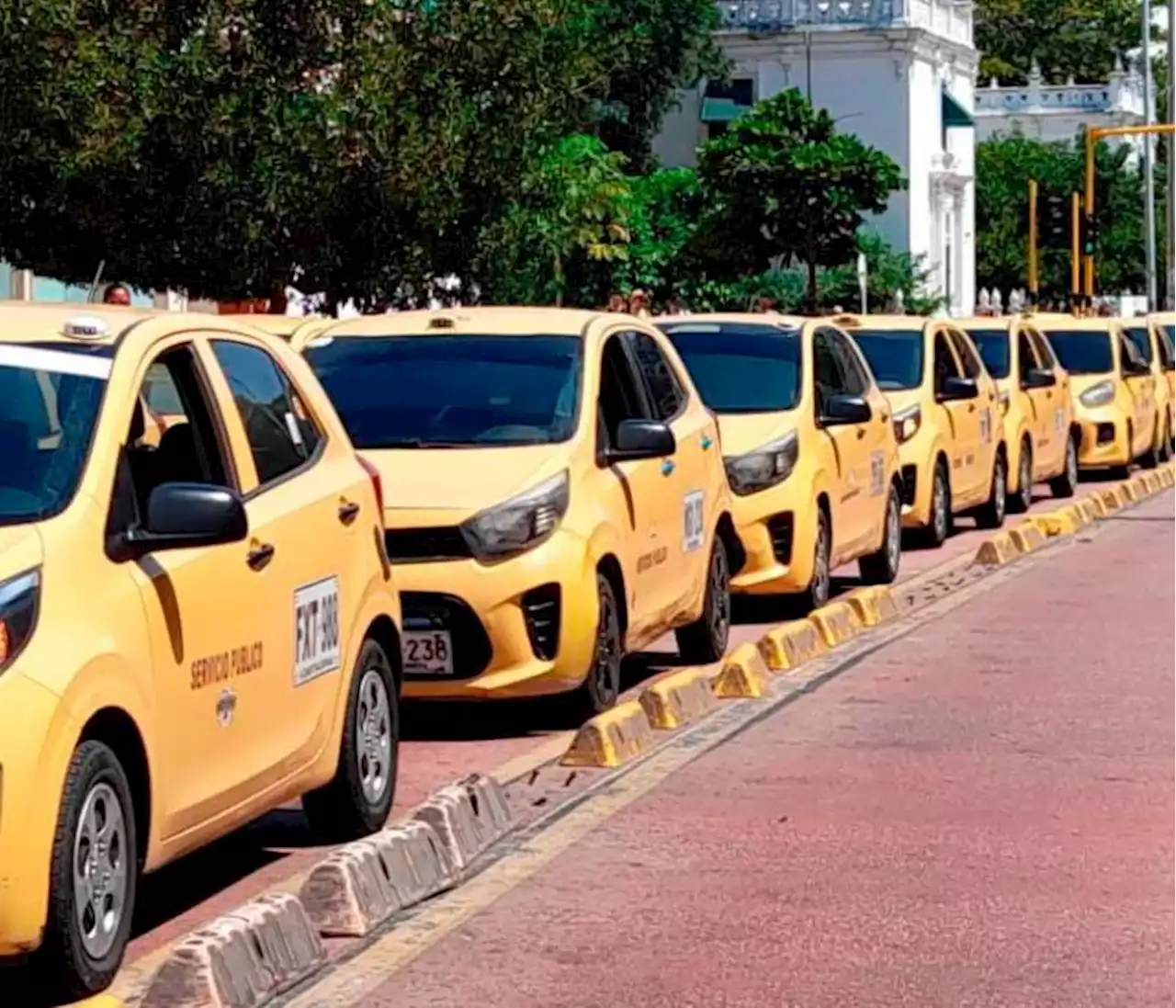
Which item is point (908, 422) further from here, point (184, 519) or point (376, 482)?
point (184, 519)

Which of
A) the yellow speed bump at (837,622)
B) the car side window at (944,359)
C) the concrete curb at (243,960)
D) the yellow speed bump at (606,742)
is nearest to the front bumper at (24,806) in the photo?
the concrete curb at (243,960)

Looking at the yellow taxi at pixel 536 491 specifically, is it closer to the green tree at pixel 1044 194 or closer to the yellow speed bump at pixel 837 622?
the yellow speed bump at pixel 837 622

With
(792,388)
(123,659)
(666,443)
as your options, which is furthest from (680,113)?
(123,659)

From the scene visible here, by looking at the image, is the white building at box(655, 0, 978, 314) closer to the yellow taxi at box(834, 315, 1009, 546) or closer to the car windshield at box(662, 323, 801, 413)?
the yellow taxi at box(834, 315, 1009, 546)

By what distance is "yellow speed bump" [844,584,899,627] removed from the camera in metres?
16.7

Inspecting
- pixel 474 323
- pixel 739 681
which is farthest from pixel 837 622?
pixel 474 323

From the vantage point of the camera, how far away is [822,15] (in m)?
69.8

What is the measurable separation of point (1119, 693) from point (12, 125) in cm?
1447

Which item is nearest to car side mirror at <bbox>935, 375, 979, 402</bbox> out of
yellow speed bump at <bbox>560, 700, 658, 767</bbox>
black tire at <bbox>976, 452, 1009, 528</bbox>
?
black tire at <bbox>976, 452, 1009, 528</bbox>

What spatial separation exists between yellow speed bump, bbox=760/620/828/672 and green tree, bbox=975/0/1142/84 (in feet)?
336

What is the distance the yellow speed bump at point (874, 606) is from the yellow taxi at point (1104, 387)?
44.3ft

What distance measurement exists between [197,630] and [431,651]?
159 inches

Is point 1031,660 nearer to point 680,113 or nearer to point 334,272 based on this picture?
point 334,272

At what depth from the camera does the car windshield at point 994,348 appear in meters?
27.5
